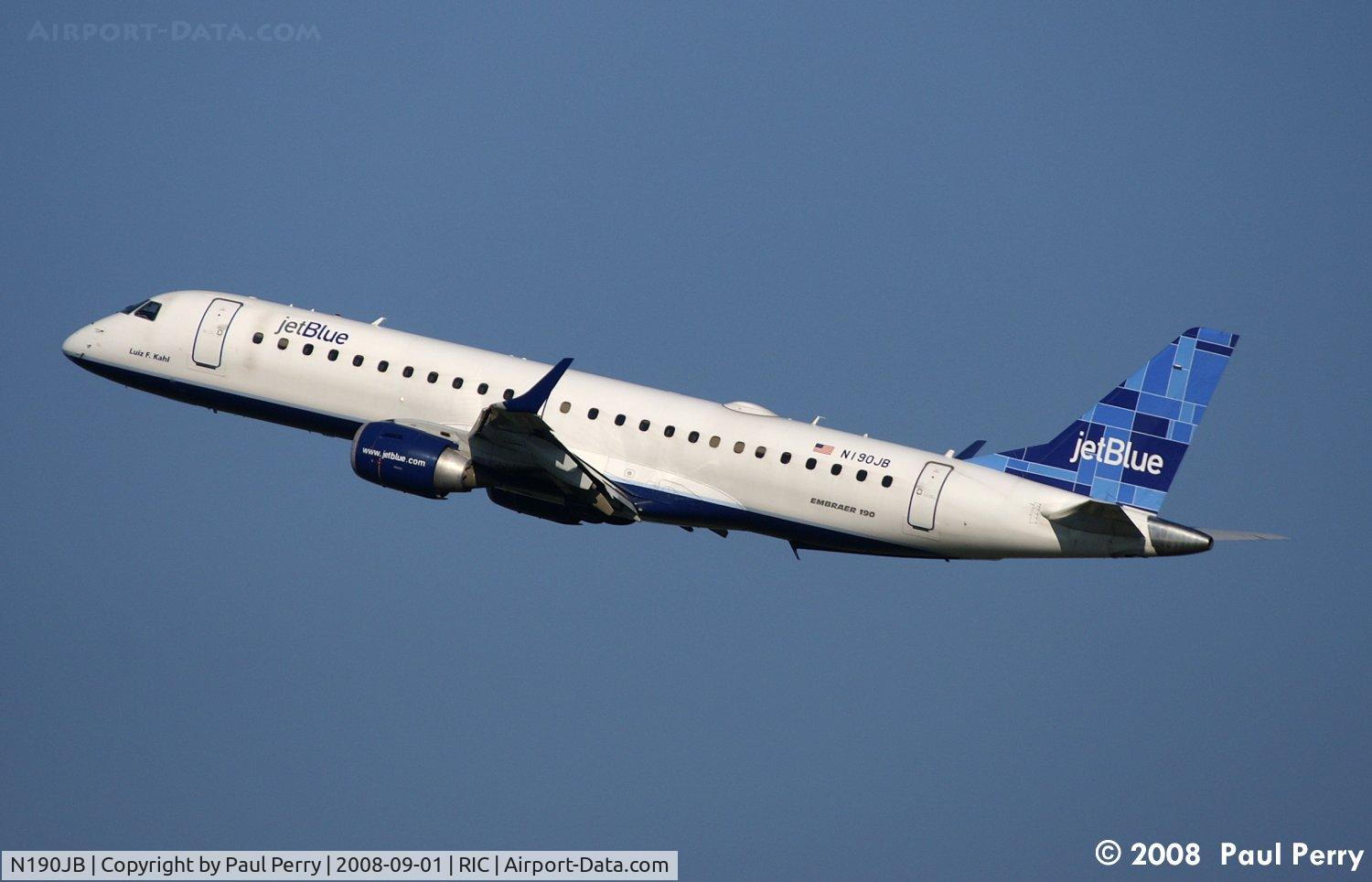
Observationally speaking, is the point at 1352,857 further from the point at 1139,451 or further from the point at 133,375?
Answer: the point at 133,375

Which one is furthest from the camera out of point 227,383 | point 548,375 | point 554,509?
point 227,383

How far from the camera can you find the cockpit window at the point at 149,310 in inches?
2331

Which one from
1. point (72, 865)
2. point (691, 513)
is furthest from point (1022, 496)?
point (72, 865)

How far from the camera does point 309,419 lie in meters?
56.6

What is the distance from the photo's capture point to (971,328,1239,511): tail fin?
171ft

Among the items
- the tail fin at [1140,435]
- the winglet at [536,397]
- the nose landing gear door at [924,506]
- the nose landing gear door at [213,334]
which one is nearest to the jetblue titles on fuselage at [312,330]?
the nose landing gear door at [213,334]

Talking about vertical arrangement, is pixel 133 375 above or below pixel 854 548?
above

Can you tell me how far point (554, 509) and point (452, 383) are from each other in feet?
15.0

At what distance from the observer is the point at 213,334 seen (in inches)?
2276

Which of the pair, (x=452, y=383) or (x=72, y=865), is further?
(x=452, y=383)

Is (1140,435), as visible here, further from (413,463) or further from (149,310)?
(149,310)

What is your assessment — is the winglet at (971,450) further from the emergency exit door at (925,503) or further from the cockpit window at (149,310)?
the cockpit window at (149,310)

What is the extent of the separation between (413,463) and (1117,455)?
58.2 ft

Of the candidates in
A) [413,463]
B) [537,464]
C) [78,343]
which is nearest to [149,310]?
[78,343]
